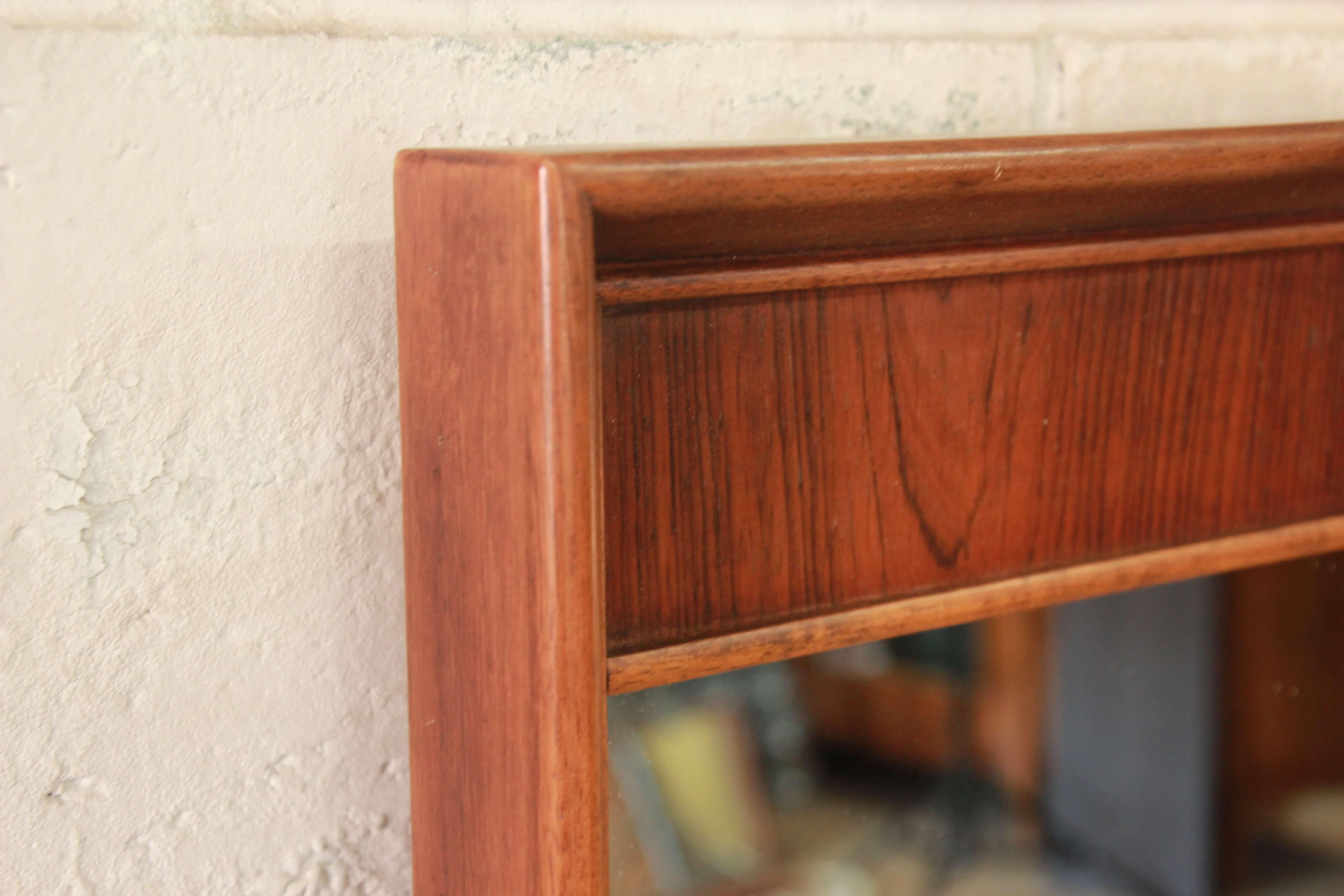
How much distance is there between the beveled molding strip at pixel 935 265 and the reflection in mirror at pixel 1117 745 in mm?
319

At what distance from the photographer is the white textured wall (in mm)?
588

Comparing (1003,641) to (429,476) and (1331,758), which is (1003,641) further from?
(429,476)

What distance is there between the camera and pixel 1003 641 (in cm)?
96

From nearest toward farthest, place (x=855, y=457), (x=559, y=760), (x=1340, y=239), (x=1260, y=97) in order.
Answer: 1. (x=559, y=760)
2. (x=855, y=457)
3. (x=1340, y=239)
4. (x=1260, y=97)

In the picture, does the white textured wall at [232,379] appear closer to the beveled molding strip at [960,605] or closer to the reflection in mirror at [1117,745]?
the beveled molding strip at [960,605]

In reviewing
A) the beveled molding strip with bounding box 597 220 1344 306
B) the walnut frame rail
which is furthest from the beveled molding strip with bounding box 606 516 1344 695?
the beveled molding strip with bounding box 597 220 1344 306

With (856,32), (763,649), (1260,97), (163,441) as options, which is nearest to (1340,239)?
(1260,97)

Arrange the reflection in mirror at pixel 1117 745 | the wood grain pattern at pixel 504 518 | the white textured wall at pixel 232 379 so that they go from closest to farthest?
the wood grain pattern at pixel 504 518, the white textured wall at pixel 232 379, the reflection in mirror at pixel 1117 745

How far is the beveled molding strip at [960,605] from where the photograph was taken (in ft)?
1.85

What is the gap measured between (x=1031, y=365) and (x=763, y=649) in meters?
0.21

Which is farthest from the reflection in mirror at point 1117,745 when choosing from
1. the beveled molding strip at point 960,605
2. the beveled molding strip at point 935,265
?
the beveled molding strip at point 935,265

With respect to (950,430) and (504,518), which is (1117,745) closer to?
(950,430)

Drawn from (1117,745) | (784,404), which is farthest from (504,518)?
(1117,745)

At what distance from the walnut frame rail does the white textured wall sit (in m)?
0.08
